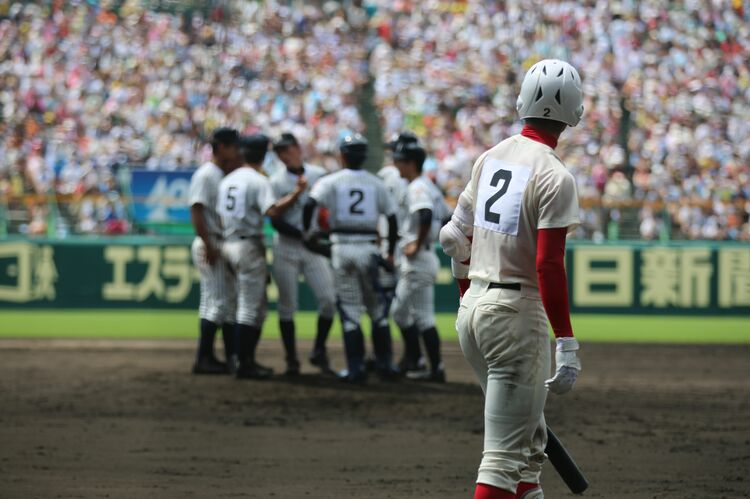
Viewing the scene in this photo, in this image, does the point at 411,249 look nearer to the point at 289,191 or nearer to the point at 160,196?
the point at 289,191

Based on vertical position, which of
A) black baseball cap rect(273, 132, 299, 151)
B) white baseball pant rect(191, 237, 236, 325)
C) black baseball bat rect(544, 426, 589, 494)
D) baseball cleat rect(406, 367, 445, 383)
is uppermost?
black baseball cap rect(273, 132, 299, 151)

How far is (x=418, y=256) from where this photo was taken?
10.6m

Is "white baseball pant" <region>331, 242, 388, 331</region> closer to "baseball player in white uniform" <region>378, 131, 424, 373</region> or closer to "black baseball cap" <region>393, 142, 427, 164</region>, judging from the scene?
"baseball player in white uniform" <region>378, 131, 424, 373</region>

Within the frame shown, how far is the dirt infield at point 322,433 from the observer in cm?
628

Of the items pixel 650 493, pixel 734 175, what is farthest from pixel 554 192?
pixel 734 175

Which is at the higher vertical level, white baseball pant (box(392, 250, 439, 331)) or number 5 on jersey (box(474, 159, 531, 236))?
number 5 on jersey (box(474, 159, 531, 236))

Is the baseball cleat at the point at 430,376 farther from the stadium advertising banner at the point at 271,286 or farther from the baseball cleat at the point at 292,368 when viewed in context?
the stadium advertising banner at the point at 271,286

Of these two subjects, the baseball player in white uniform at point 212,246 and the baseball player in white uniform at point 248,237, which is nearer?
the baseball player in white uniform at point 248,237

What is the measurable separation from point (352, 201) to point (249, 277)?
1.33 m

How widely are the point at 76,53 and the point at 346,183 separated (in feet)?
43.7

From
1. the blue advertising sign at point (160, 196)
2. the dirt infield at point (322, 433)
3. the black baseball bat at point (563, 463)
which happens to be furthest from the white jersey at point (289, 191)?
the black baseball bat at point (563, 463)

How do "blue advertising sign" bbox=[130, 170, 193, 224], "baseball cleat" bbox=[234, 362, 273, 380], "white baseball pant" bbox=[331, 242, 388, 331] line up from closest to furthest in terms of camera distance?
"white baseball pant" bbox=[331, 242, 388, 331] → "baseball cleat" bbox=[234, 362, 273, 380] → "blue advertising sign" bbox=[130, 170, 193, 224]

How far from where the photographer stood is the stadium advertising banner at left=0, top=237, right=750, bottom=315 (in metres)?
15.3

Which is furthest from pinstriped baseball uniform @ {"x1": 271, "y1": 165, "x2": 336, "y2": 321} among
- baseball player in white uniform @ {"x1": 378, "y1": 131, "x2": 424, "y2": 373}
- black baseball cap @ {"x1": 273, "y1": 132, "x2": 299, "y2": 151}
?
baseball player in white uniform @ {"x1": 378, "y1": 131, "x2": 424, "y2": 373}
